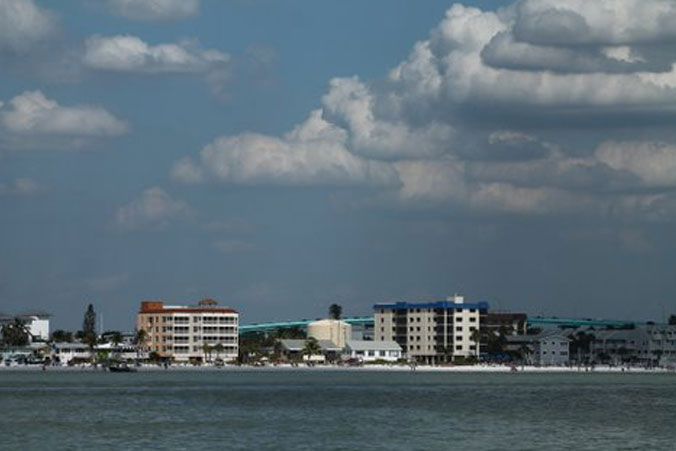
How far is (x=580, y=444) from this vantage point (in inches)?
3723

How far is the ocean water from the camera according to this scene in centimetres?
9475

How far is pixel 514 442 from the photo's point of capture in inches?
3757

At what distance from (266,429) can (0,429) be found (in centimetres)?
1908

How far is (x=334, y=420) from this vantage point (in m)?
119

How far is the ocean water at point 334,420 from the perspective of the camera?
311ft

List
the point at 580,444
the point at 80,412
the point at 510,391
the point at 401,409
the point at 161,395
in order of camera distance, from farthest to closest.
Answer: the point at 510,391
the point at 161,395
the point at 401,409
the point at 80,412
the point at 580,444

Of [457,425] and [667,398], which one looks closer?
[457,425]

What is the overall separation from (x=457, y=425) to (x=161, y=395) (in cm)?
6195

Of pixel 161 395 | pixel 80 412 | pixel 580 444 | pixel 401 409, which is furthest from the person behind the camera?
pixel 161 395

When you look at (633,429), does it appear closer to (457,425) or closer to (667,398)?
(457,425)

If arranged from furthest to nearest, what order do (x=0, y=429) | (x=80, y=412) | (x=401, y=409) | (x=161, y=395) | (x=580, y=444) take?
(x=161, y=395), (x=401, y=409), (x=80, y=412), (x=0, y=429), (x=580, y=444)

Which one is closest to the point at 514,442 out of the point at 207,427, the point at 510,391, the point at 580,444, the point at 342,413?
the point at 580,444

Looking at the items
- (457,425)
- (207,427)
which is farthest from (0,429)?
(457,425)

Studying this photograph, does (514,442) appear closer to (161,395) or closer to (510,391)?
(161,395)
